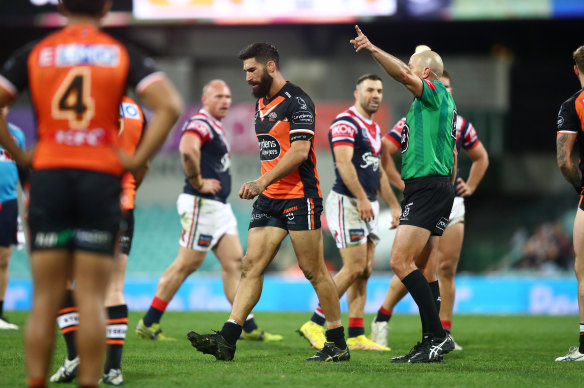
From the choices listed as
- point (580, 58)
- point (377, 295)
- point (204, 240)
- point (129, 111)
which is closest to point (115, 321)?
point (129, 111)

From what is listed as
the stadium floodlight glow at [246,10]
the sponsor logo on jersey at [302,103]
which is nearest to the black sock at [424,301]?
the sponsor logo on jersey at [302,103]

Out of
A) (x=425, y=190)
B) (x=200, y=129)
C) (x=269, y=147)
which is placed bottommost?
(x=425, y=190)

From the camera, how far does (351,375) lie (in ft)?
18.2

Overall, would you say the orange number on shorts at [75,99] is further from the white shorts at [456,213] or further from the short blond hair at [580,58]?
the white shorts at [456,213]

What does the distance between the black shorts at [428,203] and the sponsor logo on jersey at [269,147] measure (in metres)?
1.11

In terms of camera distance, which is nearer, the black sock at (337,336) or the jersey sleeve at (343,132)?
the black sock at (337,336)

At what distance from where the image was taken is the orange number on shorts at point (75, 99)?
3906 mm

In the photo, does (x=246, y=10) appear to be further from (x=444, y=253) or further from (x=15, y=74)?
(x=15, y=74)

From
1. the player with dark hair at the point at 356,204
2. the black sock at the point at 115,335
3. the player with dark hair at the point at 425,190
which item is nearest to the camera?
the black sock at the point at 115,335

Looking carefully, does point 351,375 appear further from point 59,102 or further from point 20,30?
point 20,30

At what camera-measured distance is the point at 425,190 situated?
6.37 m

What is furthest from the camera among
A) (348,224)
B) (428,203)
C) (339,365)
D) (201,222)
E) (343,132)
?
(201,222)

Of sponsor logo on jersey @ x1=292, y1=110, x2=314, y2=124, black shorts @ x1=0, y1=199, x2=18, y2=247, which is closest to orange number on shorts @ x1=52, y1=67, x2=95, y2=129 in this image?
sponsor logo on jersey @ x1=292, y1=110, x2=314, y2=124

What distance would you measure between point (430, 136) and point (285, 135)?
45.3 inches
